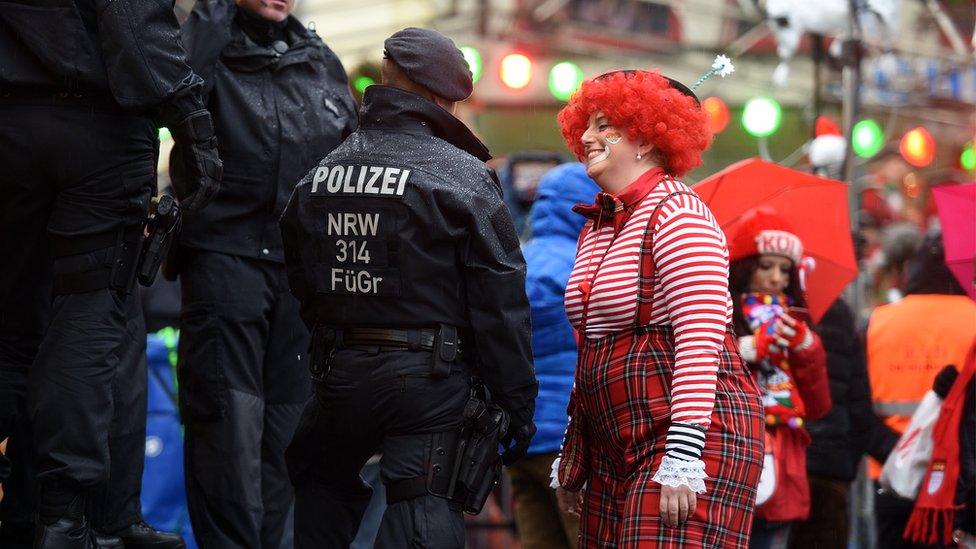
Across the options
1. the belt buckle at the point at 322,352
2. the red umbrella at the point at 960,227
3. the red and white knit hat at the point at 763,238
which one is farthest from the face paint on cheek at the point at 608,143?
the red umbrella at the point at 960,227

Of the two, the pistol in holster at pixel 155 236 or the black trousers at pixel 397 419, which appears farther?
the pistol in holster at pixel 155 236

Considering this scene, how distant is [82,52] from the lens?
4.73 metres

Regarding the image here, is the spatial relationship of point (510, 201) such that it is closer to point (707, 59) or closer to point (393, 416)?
point (393, 416)

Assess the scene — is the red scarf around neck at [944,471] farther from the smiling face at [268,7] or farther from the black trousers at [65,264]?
the black trousers at [65,264]

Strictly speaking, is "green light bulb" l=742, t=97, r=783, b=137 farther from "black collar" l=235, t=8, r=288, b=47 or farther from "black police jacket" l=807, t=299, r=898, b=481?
"black collar" l=235, t=8, r=288, b=47

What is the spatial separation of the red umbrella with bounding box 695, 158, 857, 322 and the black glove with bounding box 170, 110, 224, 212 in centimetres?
234

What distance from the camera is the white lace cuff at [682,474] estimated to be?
425cm

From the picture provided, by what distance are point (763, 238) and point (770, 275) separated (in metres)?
0.16

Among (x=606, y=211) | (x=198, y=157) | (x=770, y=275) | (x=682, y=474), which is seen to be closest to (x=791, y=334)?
(x=770, y=275)

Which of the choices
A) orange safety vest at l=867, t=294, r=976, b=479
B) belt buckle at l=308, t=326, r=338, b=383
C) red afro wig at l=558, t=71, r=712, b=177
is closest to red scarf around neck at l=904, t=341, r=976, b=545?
orange safety vest at l=867, t=294, r=976, b=479

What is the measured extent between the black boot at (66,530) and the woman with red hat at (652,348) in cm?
157

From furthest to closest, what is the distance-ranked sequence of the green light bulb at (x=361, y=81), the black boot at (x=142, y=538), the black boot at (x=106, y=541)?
the green light bulb at (x=361, y=81) < the black boot at (x=142, y=538) < the black boot at (x=106, y=541)

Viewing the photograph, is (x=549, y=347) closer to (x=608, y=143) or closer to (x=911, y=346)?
(x=608, y=143)

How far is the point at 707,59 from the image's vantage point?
836 inches
